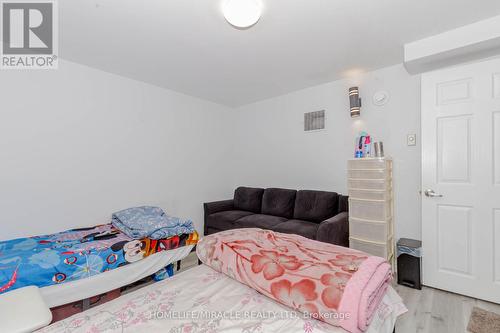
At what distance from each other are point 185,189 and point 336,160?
2412 millimetres

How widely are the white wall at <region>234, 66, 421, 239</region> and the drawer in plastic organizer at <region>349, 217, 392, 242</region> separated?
436 mm

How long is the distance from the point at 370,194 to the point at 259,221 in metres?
1.45

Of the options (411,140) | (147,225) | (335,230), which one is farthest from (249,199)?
(411,140)

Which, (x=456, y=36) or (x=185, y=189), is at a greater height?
(x=456, y=36)

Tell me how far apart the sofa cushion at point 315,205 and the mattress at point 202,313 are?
1.90 metres

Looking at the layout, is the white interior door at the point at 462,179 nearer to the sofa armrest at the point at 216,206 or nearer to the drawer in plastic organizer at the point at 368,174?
the drawer in plastic organizer at the point at 368,174

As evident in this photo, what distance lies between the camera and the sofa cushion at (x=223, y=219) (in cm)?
342

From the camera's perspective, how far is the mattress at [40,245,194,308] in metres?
Result: 1.70

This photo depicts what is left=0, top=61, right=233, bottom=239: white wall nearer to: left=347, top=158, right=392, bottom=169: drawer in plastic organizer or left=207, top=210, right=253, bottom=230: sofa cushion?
left=207, top=210, right=253, bottom=230: sofa cushion

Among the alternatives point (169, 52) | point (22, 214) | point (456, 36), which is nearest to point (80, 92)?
point (169, 52)

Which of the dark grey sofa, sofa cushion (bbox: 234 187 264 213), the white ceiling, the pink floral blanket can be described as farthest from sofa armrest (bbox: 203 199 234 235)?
the pink floral blanket

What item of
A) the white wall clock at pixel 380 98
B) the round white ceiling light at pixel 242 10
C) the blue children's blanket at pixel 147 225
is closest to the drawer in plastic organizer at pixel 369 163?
the white wall clock at pixel 380 98

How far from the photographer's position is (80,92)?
272cm

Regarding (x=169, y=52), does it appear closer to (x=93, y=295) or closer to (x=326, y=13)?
(x=326, y=13)
